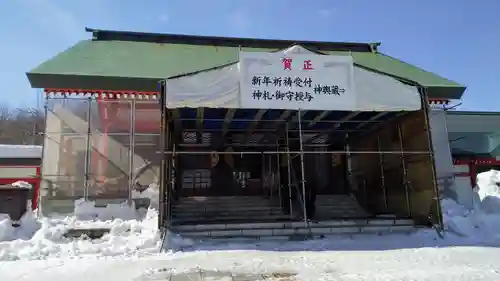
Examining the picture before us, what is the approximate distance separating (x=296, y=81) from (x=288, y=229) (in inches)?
139

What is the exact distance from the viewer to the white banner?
350 inches

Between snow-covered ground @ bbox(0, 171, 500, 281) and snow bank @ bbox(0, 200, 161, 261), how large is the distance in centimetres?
2

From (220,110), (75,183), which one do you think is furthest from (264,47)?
(75,183)

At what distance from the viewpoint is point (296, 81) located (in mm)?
9094

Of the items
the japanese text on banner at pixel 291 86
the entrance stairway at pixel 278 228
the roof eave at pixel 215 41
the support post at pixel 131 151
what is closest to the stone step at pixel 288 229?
the entrance stairway at pixel 278 228

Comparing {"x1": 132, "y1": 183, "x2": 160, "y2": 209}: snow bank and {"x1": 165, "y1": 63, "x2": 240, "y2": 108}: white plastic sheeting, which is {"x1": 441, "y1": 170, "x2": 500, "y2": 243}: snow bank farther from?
{"x1": 132, "y1": 183, "x2": 160, "y2": 209}: snow bank

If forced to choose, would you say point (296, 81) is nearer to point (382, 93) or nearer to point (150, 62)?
point (382, 93)

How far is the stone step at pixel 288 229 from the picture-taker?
868 cm

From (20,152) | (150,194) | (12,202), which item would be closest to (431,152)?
(150,194)

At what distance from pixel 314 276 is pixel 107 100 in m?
9.09

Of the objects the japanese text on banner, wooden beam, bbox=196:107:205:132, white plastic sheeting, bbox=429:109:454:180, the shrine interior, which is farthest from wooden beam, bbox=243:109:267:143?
white plastic sheeting, bbox=429:109:454:180

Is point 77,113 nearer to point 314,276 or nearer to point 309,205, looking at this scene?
point 309,205

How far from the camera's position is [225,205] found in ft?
40.8

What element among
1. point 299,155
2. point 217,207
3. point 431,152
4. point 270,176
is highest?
point 299,155
